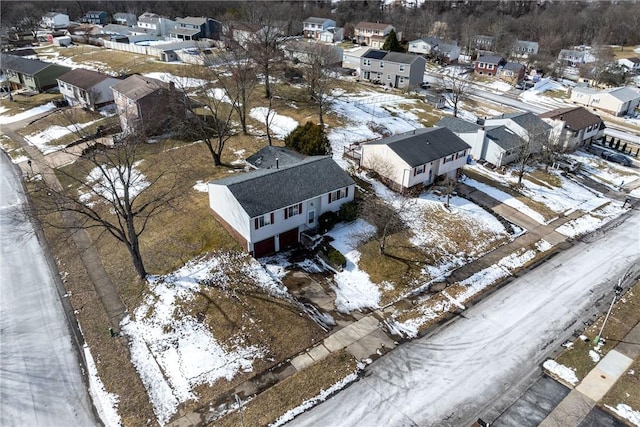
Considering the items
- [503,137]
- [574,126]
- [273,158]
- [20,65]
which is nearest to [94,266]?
[273,158]

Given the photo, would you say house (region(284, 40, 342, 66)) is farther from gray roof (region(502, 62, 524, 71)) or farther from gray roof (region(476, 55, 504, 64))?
gray roof (region(502, 62, 524, 71))

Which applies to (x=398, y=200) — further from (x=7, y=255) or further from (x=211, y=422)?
(x=7, y=255)

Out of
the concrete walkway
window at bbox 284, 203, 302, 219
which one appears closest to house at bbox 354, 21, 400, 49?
window at bbox 284, 203, 302, 219

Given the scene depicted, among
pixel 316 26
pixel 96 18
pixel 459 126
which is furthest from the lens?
pixel 96 18

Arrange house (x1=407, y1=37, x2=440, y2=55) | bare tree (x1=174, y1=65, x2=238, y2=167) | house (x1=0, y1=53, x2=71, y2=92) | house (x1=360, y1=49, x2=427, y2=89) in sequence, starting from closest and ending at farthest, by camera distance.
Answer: bare tree (x1=174, y1=65, x2=238, y2=167)
house (x1=0, y1=53, x2=71, y2=92)
house (x1=360, y1=49, x2=427, y2=89)
house (x1=407, y1=37, x2=440, y2=55)

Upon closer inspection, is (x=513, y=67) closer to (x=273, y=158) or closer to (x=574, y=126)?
(x=574, y=126)

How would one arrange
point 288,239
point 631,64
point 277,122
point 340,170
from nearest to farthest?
point 288,239, point 340,170, point 277,122, point 631,64

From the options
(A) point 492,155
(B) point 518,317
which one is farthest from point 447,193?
(B) point 518,317
